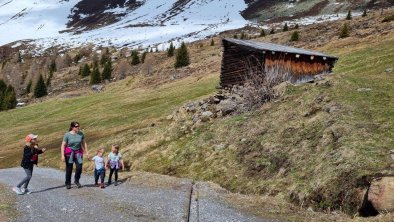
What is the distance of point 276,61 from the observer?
38188 millimetres

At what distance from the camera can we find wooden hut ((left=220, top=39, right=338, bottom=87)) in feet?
124

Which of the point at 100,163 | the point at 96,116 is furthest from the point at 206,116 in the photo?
the point at 96,116

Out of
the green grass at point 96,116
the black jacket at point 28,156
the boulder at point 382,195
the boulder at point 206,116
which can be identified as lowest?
the green grass at point 96,116

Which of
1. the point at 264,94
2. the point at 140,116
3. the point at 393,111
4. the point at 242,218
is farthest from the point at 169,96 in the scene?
the point at 242,218

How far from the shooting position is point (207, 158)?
24312mm

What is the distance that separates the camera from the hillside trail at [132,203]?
592 inches

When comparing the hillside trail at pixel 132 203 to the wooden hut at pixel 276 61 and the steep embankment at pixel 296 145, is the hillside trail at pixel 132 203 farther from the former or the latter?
the wooden hut at pixel 276 61

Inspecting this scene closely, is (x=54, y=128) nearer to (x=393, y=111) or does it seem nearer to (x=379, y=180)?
(x=393, y=111)

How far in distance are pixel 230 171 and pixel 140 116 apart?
32091 mm

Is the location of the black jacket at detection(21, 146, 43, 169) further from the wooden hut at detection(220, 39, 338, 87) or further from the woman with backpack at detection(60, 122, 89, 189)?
the wooden hut at detection(220, 39, 338, 87)

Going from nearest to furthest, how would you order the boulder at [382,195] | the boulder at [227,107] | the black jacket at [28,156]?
the boulder at [382,195] < the black jacket at [28,156] < the boulder at [227,107]

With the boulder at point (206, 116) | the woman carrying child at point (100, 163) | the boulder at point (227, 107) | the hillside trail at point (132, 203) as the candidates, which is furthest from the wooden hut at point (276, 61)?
the woman carrying child at point (100, 163)

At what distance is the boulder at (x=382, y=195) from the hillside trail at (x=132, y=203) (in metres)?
3.48

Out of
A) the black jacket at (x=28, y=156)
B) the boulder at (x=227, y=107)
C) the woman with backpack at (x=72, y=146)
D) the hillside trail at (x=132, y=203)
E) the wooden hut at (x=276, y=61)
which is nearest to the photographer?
the hillside trail at (x=132, y=203)
